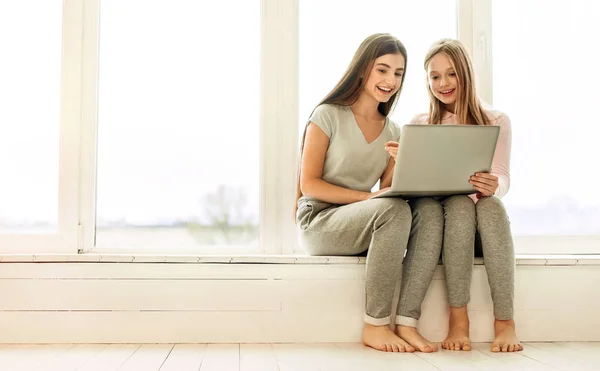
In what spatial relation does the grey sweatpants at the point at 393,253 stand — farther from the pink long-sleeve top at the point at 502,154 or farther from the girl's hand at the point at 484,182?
the pink long-sleeve top at the point at 502,154

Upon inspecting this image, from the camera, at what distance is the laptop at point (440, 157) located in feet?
6.09

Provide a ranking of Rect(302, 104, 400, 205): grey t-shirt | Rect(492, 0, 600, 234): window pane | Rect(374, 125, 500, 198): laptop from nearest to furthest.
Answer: Rect(374, 125, 500, 198): laptop < Rect(302, 104, 400, 205): grey t-shirt < Rect(492, 0, 600, 234): window pane

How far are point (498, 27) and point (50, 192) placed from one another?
1.74m

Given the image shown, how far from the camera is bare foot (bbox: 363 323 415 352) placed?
191 centimetres

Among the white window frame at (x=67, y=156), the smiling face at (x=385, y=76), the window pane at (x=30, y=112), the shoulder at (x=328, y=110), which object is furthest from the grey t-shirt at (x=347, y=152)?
the window pane at (x=30, y=112)

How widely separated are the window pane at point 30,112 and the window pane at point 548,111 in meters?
1.62

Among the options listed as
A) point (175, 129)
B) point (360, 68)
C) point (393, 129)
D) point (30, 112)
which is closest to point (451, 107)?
point (393, 129)

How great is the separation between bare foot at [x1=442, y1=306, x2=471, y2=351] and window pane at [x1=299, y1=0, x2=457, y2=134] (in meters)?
0.83

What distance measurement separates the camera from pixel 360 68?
2271mm

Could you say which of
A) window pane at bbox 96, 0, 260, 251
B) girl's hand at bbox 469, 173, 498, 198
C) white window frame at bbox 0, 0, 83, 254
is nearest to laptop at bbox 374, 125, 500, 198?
girl's hand at bbox 469, 173, 498, 198

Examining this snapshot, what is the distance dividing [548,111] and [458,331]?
106 cm

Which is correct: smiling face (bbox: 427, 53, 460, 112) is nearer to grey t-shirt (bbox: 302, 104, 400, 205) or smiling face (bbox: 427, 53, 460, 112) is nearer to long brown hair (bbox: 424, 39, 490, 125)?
long brown hair (bbox: 424, 39, 490, 125)

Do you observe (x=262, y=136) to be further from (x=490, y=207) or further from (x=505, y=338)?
(x=505, y=338)

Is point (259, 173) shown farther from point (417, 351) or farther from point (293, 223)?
point (417, 351)
